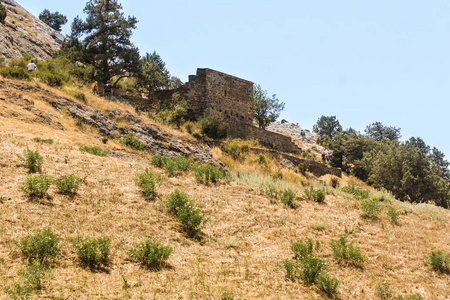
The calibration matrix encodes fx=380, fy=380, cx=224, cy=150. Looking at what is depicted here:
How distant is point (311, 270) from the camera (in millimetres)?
7723

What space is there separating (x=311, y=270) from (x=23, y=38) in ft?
96.9

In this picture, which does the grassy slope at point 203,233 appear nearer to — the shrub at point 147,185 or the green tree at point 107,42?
the shrub at point 147,185

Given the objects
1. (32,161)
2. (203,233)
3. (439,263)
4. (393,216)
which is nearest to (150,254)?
(203,233)

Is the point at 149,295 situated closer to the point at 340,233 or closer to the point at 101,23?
the point at 340,233

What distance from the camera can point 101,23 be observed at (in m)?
29.0

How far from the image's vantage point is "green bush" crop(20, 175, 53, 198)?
27.9ft

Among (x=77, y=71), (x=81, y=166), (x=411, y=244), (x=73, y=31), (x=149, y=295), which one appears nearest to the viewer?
(x=149, y=295)

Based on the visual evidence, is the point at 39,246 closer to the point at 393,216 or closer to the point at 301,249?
the point at 301,249

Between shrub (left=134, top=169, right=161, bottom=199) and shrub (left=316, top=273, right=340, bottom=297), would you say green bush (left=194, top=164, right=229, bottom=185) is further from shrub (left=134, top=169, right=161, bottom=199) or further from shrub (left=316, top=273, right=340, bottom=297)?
shrub (left=316, top=273, right=340, bottom=297)

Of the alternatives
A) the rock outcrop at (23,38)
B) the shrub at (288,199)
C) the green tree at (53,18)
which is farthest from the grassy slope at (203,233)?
the green tree at (53,18)

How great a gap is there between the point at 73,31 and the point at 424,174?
29.5 m

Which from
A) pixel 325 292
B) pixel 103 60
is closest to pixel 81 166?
pixel 325 292

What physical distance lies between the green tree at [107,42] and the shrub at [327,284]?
23.7m

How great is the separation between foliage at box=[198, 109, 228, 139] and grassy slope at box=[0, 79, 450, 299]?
1140 centimetres
